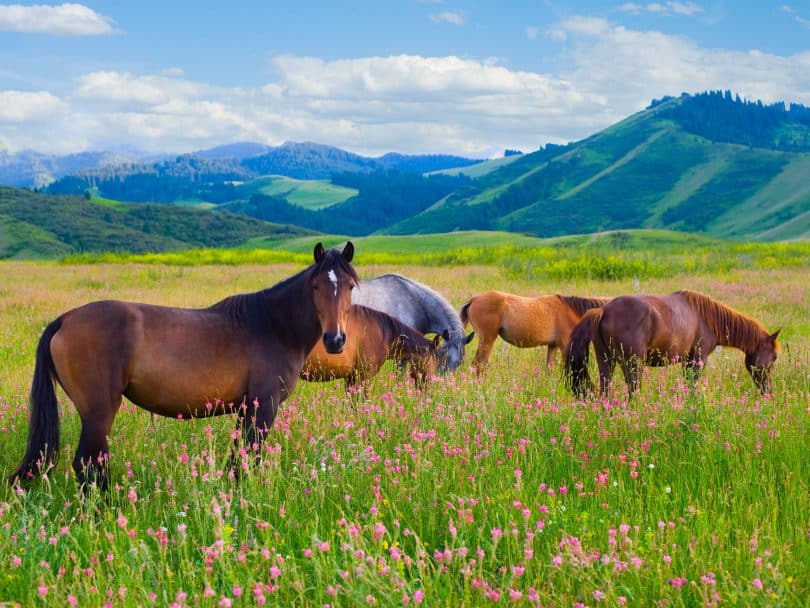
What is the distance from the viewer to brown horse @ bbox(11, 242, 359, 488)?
200 inches

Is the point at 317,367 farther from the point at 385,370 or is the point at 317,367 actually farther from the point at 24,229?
the point at 24,229

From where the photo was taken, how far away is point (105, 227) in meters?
122

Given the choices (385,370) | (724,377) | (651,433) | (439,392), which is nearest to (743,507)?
(651,433)

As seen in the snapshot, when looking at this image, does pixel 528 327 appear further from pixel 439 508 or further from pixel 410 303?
pixel 439 508

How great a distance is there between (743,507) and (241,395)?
147 inches

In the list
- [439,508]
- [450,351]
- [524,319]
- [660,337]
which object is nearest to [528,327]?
[524,319]

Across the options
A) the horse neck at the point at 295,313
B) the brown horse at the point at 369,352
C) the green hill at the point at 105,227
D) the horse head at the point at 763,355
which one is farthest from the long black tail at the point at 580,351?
the green hill at the point at 105,227

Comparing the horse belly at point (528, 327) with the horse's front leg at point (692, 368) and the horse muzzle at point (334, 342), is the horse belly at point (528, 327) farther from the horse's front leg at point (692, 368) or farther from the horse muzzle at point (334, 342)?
the horse muzzle at point (334, 342)

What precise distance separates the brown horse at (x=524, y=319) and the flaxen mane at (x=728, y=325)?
7.88 feet

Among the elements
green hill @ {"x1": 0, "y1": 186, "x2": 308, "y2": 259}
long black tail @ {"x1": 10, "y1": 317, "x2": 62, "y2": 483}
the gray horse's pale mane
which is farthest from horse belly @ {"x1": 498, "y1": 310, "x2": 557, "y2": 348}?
green hill @ {"x1": 0, "y1": 186, "x2": 308, "y2": 259}

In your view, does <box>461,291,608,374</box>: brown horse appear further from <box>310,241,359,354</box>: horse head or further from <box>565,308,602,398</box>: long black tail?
<box>310,241,359,354</box>: horse head

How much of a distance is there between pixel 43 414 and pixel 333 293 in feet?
7.55

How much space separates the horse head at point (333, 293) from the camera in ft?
17.4

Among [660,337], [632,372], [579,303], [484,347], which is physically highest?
[579,303]
